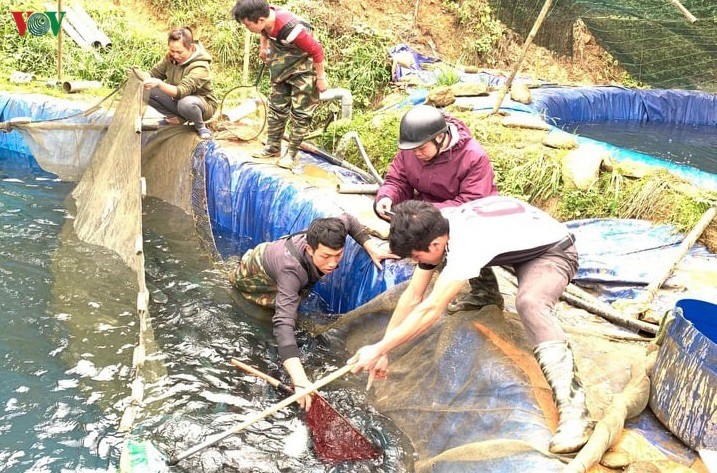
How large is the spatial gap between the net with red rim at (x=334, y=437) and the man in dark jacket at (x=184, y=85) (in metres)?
4.20

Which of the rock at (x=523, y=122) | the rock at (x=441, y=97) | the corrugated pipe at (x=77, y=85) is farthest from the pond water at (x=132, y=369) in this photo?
the rock at (x=441, y=97)

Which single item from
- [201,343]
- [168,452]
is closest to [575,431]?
[168,452]

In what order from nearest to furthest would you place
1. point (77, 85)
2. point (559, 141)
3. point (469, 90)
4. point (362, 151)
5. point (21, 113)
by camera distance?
1. point (362, 151)
2. point (559, 141)
3. point (21, 113)
4. point (77, 85)
5. point (469, 90)

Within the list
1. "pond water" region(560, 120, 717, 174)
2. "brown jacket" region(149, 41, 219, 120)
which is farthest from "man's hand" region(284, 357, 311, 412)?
"pond water" region(560, 120, 717, 174)

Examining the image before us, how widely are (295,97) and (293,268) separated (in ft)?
8.68

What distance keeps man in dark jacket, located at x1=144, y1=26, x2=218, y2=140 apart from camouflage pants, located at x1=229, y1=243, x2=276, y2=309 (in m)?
2.71

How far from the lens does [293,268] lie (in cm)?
455

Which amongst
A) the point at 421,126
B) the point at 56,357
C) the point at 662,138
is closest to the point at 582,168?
the point at 421,126

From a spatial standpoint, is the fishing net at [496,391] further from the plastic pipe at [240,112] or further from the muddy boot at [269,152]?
the plastic pipe at [240,112]

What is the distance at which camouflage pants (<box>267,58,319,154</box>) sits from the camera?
659 cm

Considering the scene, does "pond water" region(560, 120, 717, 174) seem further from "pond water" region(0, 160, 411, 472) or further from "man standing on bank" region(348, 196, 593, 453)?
"pond water" region(0, 160, 411, 472)

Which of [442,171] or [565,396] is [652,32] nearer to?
[442,171]

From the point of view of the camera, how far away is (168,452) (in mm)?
3857

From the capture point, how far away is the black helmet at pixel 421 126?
13.6 ft
